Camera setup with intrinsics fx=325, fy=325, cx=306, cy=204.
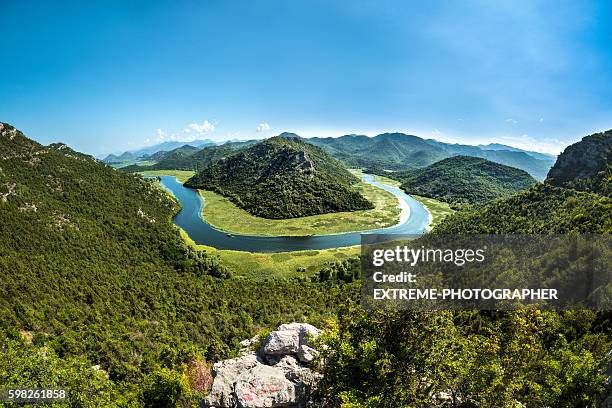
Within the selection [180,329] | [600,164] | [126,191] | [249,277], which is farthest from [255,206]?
[600,164]

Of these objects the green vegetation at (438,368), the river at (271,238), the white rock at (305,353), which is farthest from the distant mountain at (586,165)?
the white rock at (305,353)

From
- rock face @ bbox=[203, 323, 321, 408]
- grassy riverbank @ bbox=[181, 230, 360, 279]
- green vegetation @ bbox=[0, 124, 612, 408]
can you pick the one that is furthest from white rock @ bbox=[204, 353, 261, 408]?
grassy riverbank @ bbox=[181, 230, 360, 279]

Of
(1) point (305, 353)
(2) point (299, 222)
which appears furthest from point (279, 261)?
(1) point (305, 353)

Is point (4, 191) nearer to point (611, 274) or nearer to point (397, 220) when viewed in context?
point (611, 274)

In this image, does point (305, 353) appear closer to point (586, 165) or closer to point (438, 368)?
point (438, 368)

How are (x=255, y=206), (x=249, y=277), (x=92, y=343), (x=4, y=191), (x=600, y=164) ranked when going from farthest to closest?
(x=255, y=206) → (x=600, y=164) → (x=249, y=277) → (x=4, y=191) → (x=92, y=343)

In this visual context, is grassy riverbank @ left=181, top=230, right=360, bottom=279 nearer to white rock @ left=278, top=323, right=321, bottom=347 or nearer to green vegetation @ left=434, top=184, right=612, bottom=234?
green vegetation @ left=434, top=184, right=612, bottom=234
